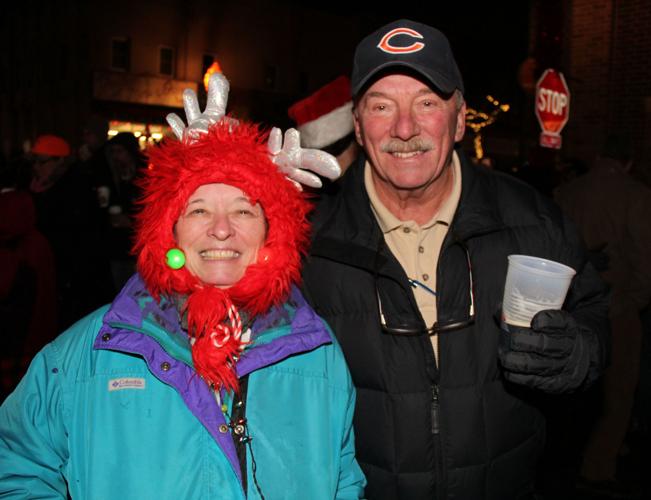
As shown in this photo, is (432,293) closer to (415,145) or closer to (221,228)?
(415,145)

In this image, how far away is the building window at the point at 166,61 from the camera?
24141 millimetres

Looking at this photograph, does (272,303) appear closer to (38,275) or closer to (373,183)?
(373,183)

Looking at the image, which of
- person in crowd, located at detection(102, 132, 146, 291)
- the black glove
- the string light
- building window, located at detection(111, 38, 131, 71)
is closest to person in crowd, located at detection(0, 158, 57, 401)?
person in crowd, located at detection(102, 132, 146, 291)

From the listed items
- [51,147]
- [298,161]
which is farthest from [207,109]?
[51,147]

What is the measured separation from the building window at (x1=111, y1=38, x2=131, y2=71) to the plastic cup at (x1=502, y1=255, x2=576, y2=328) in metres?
23.6

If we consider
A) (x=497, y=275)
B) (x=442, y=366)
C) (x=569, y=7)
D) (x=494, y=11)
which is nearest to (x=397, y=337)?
(x=442, y=366)

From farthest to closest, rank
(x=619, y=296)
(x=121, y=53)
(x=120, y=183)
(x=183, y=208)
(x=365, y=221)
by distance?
(x=121, y=53) < (x=120, y=183) < (x=619, y=296) < (x=365, y=221) < (x=183, y=208)

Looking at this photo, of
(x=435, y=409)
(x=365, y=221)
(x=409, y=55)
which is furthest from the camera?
(x=365, y=221)

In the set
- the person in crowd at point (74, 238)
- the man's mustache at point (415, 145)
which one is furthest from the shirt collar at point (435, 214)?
the person in crowd at point (74, 238)

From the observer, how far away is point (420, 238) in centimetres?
277

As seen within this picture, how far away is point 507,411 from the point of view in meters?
2.56

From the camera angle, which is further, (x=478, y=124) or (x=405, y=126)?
(x=478, y=124)

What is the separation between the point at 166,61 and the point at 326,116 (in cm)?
2181

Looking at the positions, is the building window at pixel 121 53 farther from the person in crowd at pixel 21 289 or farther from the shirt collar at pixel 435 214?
the shirt collar at pixel 435 214
